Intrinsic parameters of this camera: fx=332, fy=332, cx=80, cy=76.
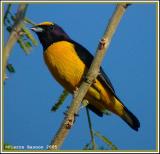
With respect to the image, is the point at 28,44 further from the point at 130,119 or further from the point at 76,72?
the point at 130,119

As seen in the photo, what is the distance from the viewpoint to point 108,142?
7.66 ft

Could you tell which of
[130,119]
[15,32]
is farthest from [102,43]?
[130,119]

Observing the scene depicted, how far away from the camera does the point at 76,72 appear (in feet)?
12.5

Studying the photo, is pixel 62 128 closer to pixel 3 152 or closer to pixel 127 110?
pixel 3 152

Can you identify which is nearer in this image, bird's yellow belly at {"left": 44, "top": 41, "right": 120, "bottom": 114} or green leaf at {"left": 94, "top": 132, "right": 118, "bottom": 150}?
green leaf at {"left": 94, "top": 132, "right": 118, "bottom": 150}

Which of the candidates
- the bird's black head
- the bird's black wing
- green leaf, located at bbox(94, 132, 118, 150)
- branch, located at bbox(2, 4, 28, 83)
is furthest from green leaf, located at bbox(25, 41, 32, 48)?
the bird's black head

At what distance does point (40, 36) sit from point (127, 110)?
1526mm

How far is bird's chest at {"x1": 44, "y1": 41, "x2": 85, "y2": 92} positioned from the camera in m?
3.83

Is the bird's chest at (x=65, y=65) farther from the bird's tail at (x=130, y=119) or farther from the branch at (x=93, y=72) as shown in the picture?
the branch at (x=93, y=72)

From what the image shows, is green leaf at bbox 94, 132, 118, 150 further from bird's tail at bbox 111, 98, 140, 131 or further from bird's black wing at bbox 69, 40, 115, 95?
bird's tail at bbox 111, 98, 140, 131

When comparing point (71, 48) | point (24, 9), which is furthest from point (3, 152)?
point (71, 48)

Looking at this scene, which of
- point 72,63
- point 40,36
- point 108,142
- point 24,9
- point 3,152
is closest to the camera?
point 24,9

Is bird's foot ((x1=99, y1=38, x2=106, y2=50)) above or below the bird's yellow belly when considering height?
above

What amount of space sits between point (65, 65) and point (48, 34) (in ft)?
2.49
